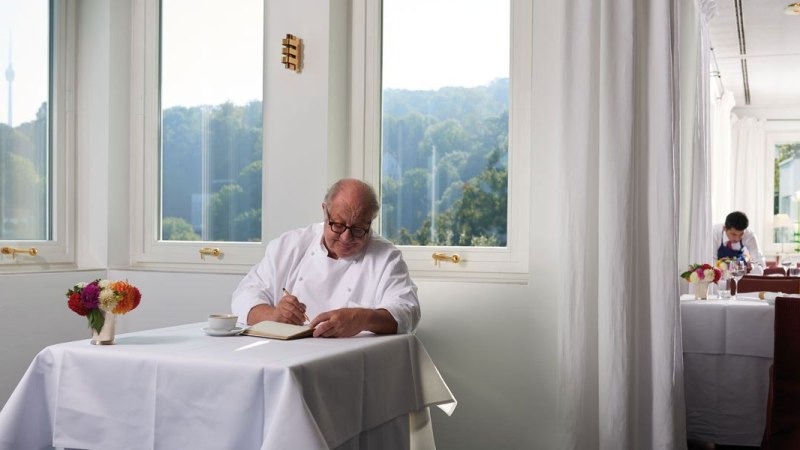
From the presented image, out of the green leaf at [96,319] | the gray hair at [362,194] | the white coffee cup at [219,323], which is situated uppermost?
the gray hair at [362,194]

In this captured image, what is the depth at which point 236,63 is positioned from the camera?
396 cm

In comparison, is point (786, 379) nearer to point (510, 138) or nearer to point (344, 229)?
point (510, 138)

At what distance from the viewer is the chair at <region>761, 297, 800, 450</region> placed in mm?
2898

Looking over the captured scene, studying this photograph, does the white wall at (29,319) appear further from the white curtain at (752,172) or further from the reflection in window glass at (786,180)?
the reflection in window glass at (786,180)

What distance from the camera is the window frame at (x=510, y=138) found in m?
3.37

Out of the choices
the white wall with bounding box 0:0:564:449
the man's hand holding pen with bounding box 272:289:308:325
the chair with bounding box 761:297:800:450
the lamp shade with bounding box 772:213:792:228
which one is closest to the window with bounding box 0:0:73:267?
the white wall with bounding box 0:0:564:449

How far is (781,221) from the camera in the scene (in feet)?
33.4

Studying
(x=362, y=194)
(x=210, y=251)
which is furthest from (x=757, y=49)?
(x=362, y=194)

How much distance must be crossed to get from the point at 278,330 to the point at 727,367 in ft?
8.16

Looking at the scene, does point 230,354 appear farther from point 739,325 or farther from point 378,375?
point 739,325

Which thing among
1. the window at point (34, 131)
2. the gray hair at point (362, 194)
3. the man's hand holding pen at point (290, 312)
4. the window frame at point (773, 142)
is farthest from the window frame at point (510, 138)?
the window frame at point (773, 142)

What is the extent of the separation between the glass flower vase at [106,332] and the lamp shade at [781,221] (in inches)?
393

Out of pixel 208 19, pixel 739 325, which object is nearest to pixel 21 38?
pixel 208 19

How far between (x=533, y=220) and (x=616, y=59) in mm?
743
